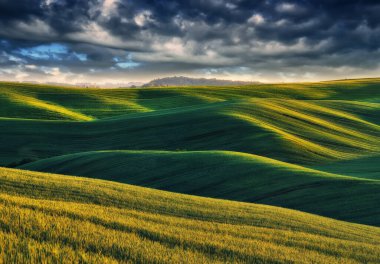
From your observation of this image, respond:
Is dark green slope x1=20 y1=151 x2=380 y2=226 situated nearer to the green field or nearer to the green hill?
the green field

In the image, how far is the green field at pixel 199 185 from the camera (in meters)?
10.2

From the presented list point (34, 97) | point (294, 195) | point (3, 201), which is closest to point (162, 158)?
point (294, 195)

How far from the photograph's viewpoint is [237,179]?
32.3 metres

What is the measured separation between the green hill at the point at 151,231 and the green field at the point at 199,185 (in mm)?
44

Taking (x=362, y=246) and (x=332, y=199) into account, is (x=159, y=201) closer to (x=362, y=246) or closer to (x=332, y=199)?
(x=362, y=246)

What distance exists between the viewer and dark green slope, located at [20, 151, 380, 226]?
26.7 m

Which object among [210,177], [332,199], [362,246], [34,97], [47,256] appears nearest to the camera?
[47,256]

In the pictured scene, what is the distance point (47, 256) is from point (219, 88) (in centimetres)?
12887

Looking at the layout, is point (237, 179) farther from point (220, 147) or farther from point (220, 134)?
point (220, 134)

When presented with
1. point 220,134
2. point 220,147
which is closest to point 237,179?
point 220,147

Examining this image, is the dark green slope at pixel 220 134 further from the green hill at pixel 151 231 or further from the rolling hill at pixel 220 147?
the green hill at pixel 151 231

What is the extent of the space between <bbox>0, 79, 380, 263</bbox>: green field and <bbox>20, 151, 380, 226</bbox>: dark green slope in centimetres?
11

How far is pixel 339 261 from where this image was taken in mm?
11445

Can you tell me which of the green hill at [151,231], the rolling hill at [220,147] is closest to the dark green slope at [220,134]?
the rolling hill at [220,147]
